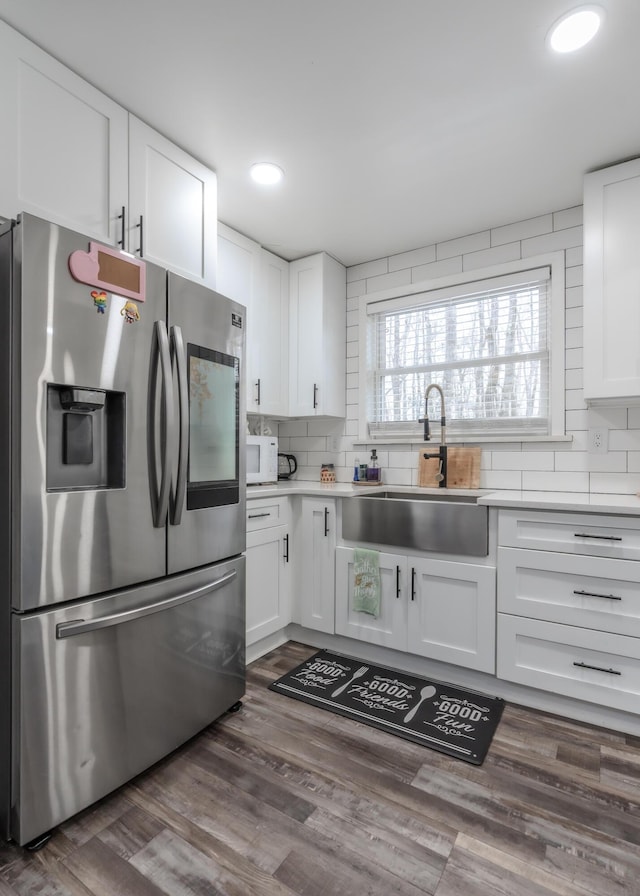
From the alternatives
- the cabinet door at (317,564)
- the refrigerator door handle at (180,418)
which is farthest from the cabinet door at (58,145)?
the cabinet door at (317,564)

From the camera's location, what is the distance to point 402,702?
83.0 inches

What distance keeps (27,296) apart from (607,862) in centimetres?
216

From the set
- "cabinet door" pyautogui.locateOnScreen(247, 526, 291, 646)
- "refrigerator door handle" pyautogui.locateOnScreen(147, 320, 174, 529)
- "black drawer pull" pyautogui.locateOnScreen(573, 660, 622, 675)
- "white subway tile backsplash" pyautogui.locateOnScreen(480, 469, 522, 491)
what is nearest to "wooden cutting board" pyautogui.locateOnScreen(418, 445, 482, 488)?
"white subway tile backsplash" pyautogui.locateOnScreen(480, 469, 522, 491)

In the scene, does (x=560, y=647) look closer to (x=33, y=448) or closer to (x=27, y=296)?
(x=33, y=448)

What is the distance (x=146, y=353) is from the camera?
1.57 m

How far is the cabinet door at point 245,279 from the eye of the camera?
276 centimetres

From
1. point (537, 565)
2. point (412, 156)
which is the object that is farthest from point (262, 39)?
point (537, 565)

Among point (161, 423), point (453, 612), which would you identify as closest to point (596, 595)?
point (453, 612)

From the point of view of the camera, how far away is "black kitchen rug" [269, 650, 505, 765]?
185 cm

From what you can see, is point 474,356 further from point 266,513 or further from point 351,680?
point 351,680

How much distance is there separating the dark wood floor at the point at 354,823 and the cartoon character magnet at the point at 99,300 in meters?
1.52

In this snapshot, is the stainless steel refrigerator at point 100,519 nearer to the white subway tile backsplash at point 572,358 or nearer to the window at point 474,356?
the window at point 474,356

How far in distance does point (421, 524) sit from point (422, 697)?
0.77m

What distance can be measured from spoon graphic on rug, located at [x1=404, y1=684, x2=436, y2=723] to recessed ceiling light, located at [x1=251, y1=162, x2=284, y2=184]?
252 centimetres
